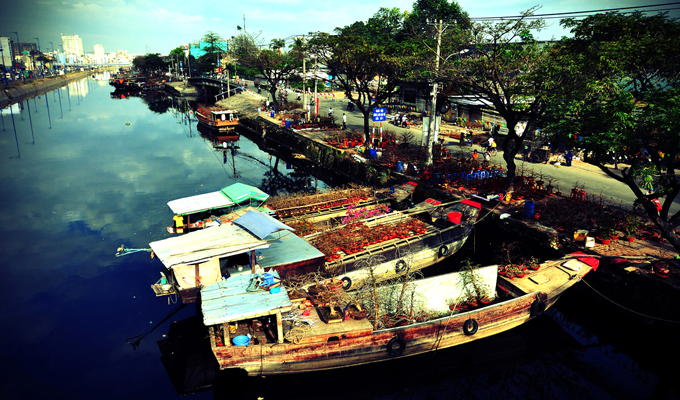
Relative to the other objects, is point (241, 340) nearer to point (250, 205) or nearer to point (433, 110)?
point (250, 205)

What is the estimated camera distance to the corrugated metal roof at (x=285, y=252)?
668 inches

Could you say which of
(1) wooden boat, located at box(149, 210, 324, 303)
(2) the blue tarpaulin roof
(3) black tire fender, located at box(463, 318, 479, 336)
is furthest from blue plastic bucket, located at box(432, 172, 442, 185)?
(3) black tire fender, located at box(463, 318, 479, 336)

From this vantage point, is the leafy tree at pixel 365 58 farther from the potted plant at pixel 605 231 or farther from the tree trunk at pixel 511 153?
the potted plant at pixel 605 231

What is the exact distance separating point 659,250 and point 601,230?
8.15 ft

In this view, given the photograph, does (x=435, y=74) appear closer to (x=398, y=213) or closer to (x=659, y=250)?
(x=398, y=213)

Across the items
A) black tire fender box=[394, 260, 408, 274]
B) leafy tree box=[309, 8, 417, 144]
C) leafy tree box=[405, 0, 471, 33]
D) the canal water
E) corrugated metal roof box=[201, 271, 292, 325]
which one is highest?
leafy tree box=[405, 0, 471, 33]

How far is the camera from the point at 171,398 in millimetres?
13789

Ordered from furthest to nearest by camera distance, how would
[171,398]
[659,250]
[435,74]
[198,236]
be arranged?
[435,74] → [659,250] → [198,236] → [171,398]

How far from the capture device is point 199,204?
22391mm

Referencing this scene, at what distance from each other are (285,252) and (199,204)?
744 cm

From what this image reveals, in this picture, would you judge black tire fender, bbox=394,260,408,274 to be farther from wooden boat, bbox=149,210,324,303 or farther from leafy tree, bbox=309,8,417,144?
leafy tree, bbox=309,8,417,144

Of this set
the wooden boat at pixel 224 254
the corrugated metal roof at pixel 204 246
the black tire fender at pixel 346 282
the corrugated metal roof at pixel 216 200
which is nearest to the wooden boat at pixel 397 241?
the black tire fender at pixel 346 282

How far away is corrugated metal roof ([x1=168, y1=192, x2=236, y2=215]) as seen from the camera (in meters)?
21.6

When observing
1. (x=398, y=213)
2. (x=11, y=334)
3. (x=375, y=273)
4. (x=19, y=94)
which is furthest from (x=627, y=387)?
(x=19, y=94)
